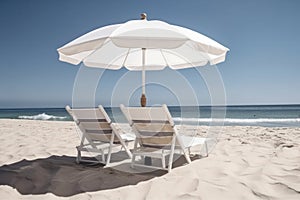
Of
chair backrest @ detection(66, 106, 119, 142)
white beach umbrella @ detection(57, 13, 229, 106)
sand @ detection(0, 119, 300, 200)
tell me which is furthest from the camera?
chair backrest @ detection(66, 106, 119, 142)

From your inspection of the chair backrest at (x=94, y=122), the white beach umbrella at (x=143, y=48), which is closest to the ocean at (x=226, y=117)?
the white beach umbrella at (x=143, y=48)

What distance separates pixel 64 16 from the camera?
1227 centimetres

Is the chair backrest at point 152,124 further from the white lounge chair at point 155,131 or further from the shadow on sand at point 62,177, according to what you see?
the shadow on sand at point 62,177

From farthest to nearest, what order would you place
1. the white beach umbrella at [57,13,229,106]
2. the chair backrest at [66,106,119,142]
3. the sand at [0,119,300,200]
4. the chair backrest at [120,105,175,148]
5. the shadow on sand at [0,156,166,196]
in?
the chair backrest at [66,106,119,142] → the chair backrest at [120,105,175,148] → the white beach umbrella at [57,13,229,106] → the shadow on sand at [0,156,166,196] → the sand at [0,119,300,200]

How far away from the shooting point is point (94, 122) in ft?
11.4

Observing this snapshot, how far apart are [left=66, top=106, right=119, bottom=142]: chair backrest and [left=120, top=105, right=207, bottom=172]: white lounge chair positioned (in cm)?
36

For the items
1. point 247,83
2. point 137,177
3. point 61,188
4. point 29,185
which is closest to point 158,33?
point 137,177

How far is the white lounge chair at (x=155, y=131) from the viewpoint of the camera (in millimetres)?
3025

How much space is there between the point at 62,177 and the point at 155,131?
1.23 m

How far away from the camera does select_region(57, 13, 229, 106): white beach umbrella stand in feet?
9.40

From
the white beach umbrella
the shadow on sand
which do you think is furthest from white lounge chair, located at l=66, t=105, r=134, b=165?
the white beach umbrella

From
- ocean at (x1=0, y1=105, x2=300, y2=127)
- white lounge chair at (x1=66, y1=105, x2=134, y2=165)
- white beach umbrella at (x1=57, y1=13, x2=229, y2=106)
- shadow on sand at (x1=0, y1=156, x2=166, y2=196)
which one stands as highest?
white beach umbrella at (x1=57, y1=13, x2=229, y2=106)

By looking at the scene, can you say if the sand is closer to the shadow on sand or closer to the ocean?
the shadow on sand

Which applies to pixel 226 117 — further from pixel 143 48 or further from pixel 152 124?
pixel 152 124
